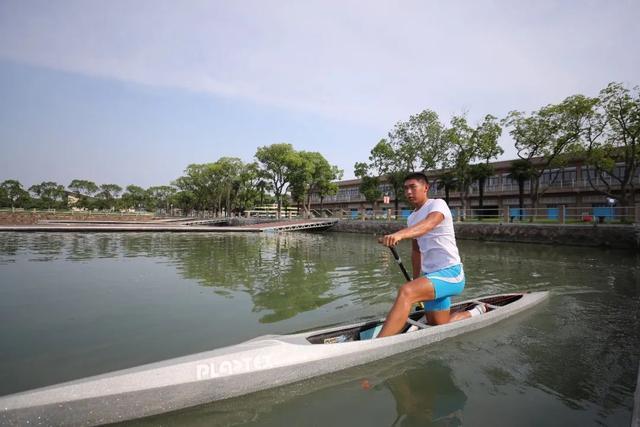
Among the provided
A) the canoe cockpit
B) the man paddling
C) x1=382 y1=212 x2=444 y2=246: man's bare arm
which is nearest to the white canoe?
the canoe cockpit

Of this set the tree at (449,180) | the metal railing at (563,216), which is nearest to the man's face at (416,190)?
the metal railing at (563,216)

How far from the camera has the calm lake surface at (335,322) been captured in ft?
10.3

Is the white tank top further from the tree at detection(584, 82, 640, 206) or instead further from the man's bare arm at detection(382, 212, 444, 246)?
the tree at detection(584, 82, 640, 206)

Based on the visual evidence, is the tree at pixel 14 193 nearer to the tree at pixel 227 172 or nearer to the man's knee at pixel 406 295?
the tree at pixel 227 172

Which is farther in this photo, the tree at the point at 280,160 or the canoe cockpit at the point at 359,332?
the tree at the point at 280,160

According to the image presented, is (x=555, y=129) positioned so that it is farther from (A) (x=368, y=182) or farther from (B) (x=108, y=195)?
(B) (x=108, y=195)

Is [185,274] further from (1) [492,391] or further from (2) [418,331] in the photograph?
(1) [492,391]

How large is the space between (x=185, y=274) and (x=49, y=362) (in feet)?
19.5

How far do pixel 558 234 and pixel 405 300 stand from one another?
858 inches

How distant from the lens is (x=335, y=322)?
585cm

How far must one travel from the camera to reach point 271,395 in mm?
3299

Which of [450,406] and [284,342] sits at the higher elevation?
[284,342]

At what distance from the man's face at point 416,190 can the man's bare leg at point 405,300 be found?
1.03m

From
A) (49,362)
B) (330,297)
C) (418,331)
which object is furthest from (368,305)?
(49,362)
